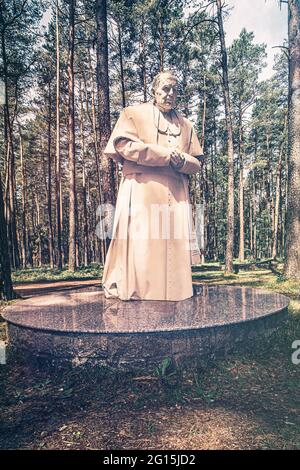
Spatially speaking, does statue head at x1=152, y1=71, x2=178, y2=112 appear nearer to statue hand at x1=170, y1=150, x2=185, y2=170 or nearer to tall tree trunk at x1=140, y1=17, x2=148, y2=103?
statue hand at x1=170, y1=150, x2=185, y2=170

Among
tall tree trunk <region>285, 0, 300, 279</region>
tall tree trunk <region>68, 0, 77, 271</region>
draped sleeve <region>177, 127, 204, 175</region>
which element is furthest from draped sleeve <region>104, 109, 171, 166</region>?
tall tree trunk <region>68, 0, 77, 271</region>

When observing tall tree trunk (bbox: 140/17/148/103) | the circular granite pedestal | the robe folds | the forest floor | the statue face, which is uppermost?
tall tree trunk (bbox: 140/17/148/103)

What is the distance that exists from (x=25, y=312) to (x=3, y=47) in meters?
13.5

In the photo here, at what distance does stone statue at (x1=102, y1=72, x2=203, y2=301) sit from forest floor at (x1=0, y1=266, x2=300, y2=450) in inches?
51.4

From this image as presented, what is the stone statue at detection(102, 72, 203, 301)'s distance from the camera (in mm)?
4129

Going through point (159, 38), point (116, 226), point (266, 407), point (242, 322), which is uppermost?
point (159, 38)

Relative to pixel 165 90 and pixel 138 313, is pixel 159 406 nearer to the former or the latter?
pixel 138 313

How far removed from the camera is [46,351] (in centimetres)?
324

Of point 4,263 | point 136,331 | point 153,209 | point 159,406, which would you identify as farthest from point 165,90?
point 4,263

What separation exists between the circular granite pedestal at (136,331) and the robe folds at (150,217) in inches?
11.3

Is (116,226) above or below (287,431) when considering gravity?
above

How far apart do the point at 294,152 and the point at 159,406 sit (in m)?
7.37
